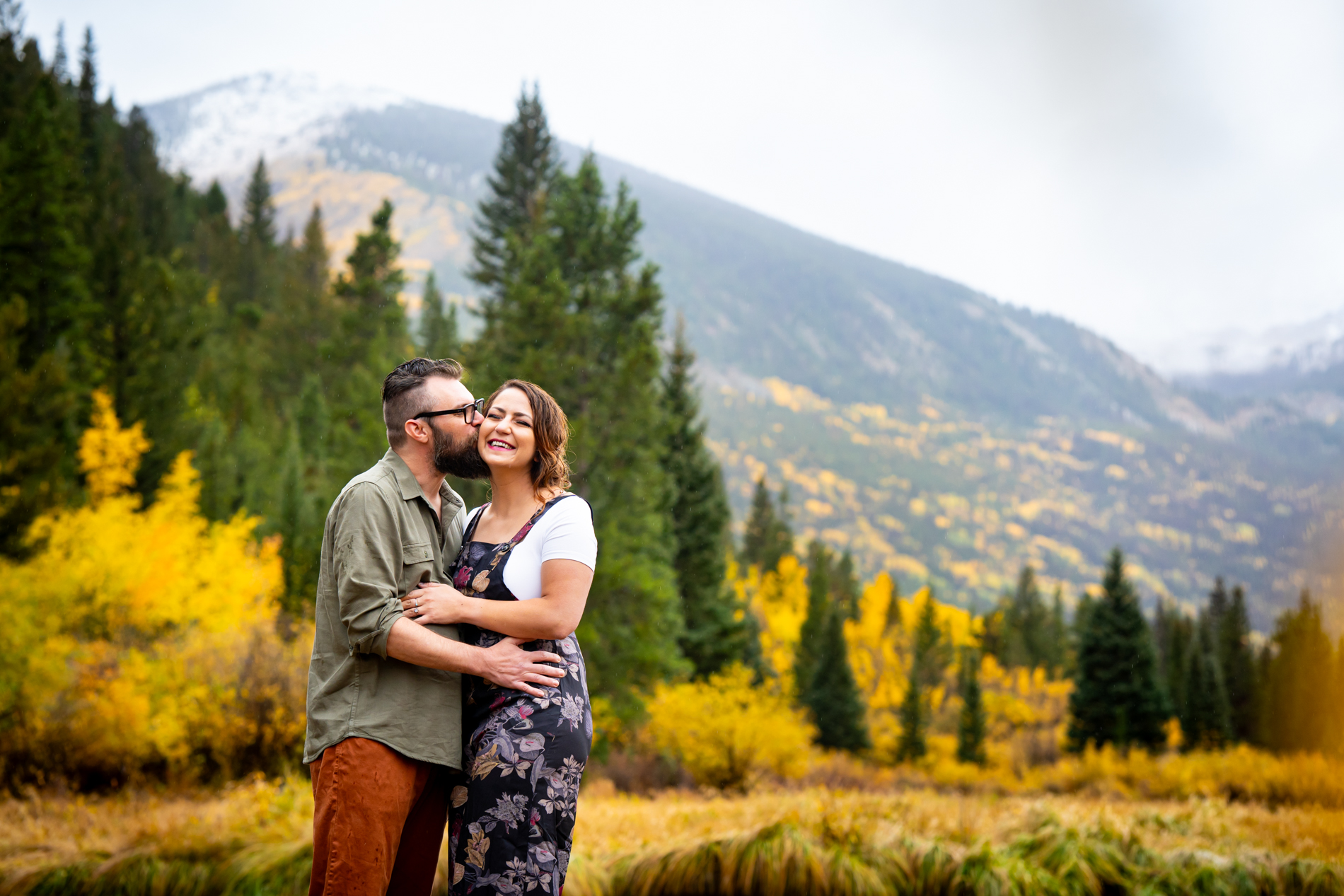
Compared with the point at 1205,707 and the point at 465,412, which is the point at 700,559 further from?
the point at 1205,707

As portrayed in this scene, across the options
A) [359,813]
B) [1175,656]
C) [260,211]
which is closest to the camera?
[359,813]

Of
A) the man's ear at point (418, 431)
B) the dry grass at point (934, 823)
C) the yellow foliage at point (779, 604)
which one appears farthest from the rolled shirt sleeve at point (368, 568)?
the yellow foliage at point (779, 604)

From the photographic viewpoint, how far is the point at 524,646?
297 centimetres

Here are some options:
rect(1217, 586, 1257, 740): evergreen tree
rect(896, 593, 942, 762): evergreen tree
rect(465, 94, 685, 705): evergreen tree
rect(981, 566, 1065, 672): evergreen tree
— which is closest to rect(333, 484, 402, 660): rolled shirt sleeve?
rect(465, 94, 685, 705): evergreen tree

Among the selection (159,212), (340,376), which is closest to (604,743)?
(340,376)

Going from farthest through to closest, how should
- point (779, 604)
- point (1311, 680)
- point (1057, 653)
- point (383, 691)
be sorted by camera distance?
point (1057, 653) < point (779, 604) < point (1311, 680) < point (383, 691)

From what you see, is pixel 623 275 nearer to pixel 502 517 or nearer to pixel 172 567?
Result: pixel 172 567

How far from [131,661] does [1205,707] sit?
138ft

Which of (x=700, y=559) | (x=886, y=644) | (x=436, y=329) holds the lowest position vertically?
(x=886, y=644)

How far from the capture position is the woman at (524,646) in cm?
279

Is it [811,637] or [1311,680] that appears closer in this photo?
[1311,680]

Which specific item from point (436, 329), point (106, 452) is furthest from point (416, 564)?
point (436, 329)

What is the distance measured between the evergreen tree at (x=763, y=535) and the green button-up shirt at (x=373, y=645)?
53.9 m

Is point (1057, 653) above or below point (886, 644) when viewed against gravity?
above
